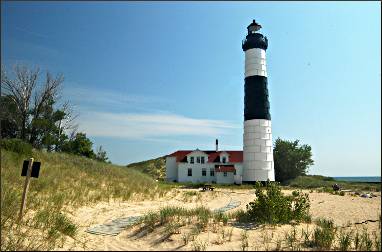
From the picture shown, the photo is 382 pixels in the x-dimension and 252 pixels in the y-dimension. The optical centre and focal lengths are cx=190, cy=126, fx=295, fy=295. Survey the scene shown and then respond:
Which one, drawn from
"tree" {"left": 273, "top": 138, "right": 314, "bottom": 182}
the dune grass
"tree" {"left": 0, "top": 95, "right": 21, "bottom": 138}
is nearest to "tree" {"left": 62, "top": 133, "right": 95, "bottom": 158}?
"tree" {"left": 0, "top": 95, "right": 21, "bottom": 138}

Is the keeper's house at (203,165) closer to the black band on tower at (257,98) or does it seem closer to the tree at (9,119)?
the black band on tower at (257,98)

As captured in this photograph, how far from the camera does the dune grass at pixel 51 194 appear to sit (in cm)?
805

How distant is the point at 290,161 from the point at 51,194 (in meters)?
41.3

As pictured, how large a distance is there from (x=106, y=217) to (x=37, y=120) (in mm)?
24105

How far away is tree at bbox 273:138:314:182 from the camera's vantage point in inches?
1924

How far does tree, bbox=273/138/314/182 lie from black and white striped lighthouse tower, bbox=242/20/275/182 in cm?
1487

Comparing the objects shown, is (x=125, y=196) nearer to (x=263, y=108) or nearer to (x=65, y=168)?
(x=65, y=168)

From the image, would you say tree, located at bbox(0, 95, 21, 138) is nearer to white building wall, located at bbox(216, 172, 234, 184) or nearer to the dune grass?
the dune grass

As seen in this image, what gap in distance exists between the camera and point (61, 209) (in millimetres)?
13031

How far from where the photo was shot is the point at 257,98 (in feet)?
115

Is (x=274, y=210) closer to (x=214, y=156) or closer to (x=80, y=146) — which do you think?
(x=80, y=146)

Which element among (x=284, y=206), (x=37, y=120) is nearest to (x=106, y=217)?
(x=284, y=206)

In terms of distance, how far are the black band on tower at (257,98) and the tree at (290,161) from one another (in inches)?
644

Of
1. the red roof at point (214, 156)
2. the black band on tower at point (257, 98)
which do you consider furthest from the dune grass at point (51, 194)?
the red roof at point (214, 156)
